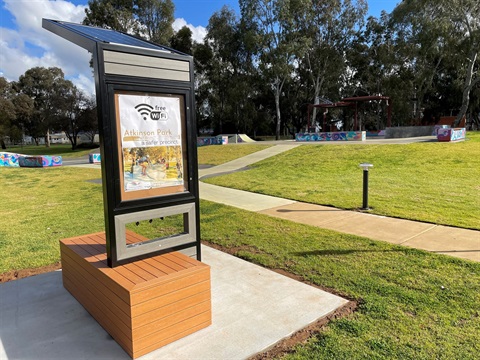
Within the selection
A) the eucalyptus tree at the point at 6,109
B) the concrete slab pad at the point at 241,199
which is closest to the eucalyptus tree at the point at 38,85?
the eucalyptus tree at the point at 6,109

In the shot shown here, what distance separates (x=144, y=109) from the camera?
3.10m

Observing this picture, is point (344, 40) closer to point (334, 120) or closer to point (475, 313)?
point (334, 120)

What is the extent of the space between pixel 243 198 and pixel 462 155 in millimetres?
10366

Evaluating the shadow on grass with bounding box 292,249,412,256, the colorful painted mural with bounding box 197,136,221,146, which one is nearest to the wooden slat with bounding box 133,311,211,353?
the shadow on grass with bounding box 292,249,412,256

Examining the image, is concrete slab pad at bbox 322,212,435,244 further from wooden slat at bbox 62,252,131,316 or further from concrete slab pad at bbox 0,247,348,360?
wooden slat at bbox 62,252,131,316

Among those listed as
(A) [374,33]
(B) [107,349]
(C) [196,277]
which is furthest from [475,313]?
(A) [374,33]

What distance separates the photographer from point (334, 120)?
186 ft

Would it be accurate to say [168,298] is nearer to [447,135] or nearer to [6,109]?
[447,135]

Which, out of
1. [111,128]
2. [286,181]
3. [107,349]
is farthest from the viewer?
[286,181]

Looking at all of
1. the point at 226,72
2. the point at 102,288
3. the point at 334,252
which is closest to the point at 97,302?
the point at 102,288

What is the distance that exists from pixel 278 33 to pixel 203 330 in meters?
39.2

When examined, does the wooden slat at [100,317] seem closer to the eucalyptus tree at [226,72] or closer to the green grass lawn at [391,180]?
the green grass lawn at [391,180]

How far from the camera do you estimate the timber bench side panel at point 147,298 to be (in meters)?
2.57

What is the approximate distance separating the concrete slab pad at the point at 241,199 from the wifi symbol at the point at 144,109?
4675mm
